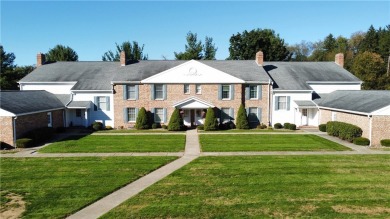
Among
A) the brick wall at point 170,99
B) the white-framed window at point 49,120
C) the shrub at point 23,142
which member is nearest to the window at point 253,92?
the brick wall at point 170,99

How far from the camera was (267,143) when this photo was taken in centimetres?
2411

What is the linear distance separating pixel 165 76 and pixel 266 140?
523 inches

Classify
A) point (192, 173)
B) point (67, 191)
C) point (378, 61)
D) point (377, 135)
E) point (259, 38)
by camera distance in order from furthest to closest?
1. point (259, 38)
2. point (378, 61)
3. point (377, 135)
4. point (192, 173)
5. point (67, 191)

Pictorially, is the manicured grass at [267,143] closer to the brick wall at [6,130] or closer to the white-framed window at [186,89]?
the white-framed window at [186,89]

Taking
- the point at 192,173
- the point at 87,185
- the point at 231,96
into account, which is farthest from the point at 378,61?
the point at 87,185

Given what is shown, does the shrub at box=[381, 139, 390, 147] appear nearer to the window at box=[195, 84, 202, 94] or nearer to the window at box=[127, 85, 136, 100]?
the window at box=[195, 84, 202, 94]

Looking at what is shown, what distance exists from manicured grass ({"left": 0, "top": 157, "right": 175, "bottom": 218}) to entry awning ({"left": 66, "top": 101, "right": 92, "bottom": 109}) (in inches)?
520

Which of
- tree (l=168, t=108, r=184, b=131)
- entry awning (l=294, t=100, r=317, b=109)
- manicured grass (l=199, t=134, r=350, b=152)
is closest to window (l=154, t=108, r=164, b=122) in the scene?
tree (l=168, t=108, r=184, b=131)

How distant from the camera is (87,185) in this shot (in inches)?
543

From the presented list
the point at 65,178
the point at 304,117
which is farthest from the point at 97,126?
the point at 304,117

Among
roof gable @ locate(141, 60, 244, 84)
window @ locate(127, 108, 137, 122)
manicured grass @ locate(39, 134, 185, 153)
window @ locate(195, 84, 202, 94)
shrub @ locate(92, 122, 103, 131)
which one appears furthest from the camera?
window @ locate(127, 108, 137, 122)

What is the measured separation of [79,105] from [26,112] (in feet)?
26.2

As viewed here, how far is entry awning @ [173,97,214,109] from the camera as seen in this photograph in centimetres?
3173

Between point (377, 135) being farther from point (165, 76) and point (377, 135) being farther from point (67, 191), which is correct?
point (67, 191)
